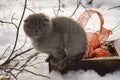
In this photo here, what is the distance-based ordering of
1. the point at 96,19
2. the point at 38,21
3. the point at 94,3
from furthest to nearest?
1. the point at 94,3
2. the point at 96,19
3. the point at 38,21

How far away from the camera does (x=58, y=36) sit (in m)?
3.62

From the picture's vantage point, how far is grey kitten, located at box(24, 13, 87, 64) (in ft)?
11.5

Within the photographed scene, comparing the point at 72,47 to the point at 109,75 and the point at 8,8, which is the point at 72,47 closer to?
the point at 109,75

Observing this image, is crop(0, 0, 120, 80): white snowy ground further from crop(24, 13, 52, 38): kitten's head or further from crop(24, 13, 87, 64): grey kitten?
crop(24, 13, 52, 38): kitten's head

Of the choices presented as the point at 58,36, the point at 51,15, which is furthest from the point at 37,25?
the point at 51,15

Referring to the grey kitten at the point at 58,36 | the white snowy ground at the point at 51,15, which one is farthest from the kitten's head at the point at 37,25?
the white snowy ground at the point at 51,15

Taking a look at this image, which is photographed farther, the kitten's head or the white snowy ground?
the white snowy ground

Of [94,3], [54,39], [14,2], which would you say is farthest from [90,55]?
[14,2]

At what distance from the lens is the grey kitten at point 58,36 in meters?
3.50

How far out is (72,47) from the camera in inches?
147

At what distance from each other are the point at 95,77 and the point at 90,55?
0.43 m

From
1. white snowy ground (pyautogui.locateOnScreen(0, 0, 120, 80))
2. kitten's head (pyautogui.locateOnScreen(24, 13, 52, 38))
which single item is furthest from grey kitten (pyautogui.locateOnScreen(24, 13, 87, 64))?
white snowy ground (pyautogui.locateOnScreen(0, 0, 120, 80))

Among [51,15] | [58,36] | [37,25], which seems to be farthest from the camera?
[51,15]

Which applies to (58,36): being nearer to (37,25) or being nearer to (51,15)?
(37,25)
